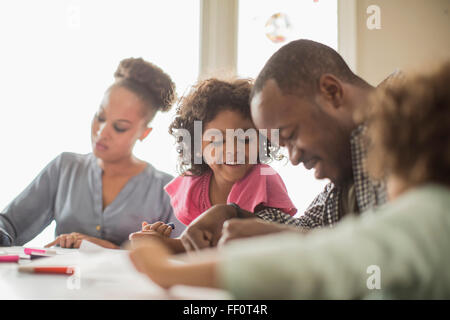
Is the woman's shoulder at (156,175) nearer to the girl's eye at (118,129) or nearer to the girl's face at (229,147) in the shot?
the girl's eye at (118,129)

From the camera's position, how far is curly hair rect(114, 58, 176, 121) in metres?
1.13

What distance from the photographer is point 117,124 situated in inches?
44.1

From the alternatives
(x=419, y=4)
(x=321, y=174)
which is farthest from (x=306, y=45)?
(x=419, y=4)

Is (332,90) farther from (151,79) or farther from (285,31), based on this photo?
(285,31)

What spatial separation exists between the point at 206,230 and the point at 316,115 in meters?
0.25

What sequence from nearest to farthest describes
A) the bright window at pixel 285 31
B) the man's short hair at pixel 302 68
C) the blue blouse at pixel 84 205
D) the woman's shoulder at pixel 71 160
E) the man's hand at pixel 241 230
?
the man's hand at pixel 241 230, the man's short hair at pixel 302 68, the blue blouse at pixel 84 205, the woman's shoulder at pixel 71 160, the bright window at pixel 285 31

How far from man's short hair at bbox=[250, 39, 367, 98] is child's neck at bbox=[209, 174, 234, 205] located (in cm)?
36

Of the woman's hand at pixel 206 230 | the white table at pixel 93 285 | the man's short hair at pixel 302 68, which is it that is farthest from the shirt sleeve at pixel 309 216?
the white table at pixel 93 285

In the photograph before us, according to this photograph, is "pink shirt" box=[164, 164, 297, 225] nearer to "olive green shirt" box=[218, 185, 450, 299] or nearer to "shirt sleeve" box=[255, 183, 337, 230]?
"shirt sleeve" box=[255, 183, 337, 230]

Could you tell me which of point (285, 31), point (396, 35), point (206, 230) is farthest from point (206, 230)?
point (396, 35)

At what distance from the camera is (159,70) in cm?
116

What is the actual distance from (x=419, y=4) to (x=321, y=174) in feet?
4.06

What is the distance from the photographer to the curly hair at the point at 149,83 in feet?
3.72

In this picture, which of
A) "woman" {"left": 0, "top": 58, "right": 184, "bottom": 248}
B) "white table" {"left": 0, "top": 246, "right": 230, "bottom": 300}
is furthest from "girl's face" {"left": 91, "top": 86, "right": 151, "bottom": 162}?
"white table" {"left": 0, "top": 246, "right": 230, "bottom": 300}
